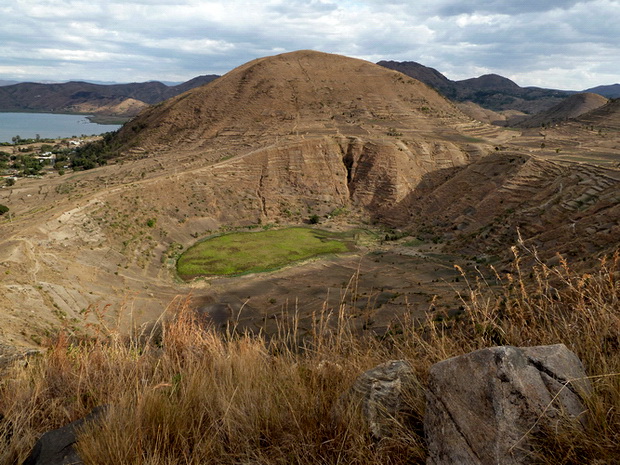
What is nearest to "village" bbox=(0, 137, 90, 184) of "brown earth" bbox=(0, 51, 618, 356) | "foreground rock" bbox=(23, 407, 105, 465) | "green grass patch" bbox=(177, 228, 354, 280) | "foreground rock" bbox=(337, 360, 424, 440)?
"brown earth" bbox=(0, 51, 618, 356)

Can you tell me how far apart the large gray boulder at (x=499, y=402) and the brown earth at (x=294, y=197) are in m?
3.08

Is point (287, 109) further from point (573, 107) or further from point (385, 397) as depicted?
point (573, 107)

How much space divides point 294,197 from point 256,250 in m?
12.1

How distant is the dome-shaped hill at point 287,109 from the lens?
164 ft

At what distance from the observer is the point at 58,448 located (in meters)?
2.66

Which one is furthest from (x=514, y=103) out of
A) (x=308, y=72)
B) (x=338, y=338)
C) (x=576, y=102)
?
(x=338, y=338)

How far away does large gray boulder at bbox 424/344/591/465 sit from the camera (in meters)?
1.98

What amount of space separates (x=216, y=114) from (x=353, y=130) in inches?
843

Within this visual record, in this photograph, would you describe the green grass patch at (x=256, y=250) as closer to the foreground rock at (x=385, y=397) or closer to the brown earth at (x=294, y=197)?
the brown earth at (x=294, y=197)

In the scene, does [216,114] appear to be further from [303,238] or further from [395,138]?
[303,238]

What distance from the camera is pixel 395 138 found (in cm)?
4647

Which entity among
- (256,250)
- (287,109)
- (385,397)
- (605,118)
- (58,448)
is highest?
(287,109)

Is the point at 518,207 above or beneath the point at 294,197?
above

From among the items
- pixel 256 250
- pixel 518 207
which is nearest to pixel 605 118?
pixel 518 207
